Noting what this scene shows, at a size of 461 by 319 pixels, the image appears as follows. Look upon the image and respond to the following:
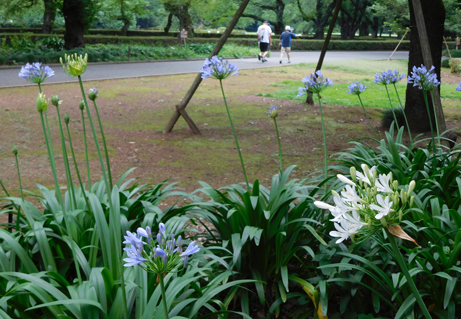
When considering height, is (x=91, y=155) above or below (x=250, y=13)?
below

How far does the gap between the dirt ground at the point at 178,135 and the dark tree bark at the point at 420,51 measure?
0.60m

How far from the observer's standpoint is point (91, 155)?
6398 mm

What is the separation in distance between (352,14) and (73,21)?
1287 inches

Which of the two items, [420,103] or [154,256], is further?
[420,103]

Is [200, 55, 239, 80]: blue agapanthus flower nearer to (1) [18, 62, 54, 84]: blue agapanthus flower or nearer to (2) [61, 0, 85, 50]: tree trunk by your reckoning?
(1) [18, 62, 54, 84]: blue agapanthus flower

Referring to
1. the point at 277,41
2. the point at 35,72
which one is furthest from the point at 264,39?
the point at 35,72

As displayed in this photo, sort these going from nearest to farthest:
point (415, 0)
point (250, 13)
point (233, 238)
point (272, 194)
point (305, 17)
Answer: point (233, 238), point (272, 194), point (415, 0), point (305, 17), point (250, 13)

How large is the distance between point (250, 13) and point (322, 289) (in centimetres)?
4841

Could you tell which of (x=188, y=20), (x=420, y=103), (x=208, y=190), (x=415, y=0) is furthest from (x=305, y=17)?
(x=208, y=190)

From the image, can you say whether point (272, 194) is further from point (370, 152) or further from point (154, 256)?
point (154, 256)

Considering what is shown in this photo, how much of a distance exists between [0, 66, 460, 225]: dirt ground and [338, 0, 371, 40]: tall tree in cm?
3370

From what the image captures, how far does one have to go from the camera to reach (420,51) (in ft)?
24.0

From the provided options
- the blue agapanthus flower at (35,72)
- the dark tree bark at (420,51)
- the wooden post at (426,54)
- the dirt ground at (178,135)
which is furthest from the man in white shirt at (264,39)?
the blue agapanthus flower at (35,72)

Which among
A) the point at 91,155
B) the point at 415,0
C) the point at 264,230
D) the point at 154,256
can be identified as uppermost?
the point at 415,0
